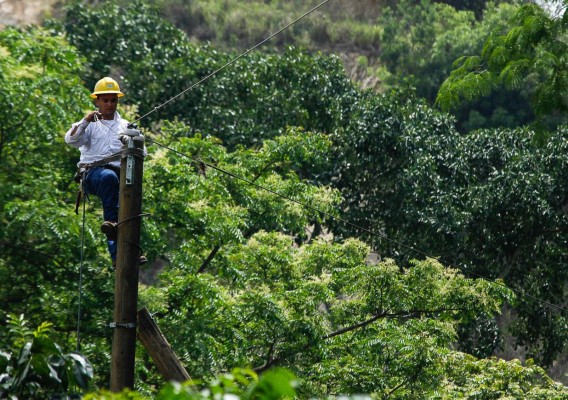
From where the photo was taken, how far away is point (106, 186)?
9.69 m

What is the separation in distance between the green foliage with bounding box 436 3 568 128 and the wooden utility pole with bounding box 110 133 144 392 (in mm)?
5185

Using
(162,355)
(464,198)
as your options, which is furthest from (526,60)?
(464,198)

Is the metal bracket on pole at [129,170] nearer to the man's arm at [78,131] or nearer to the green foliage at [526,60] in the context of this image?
the man's arm at [78,131]

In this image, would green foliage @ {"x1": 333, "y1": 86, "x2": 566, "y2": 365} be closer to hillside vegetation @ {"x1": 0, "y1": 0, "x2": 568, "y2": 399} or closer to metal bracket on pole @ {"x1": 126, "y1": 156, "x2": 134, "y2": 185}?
hillside vegetation @ {"x1": 0, "y1": 0, "x2": 568, "y2": 399}

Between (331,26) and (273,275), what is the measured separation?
26.8 metres

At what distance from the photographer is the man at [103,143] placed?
31.8 ft

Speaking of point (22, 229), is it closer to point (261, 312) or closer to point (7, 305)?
point (7, 305)

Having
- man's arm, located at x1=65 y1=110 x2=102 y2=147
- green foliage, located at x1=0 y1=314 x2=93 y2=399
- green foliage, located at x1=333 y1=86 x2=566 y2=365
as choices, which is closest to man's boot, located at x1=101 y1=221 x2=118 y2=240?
man's arm, located at x1=65 y1=110 x2=102 y2=147

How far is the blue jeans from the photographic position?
9680mm

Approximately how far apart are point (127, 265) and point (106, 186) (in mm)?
959

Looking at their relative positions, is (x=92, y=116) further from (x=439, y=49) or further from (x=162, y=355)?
(x=439, y=49)

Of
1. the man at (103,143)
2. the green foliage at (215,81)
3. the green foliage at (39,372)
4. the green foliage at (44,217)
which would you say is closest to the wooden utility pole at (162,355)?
the man at (103,143)

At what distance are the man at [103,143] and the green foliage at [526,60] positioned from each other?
4.71 meters

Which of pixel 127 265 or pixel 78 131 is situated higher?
pixel 78 131
